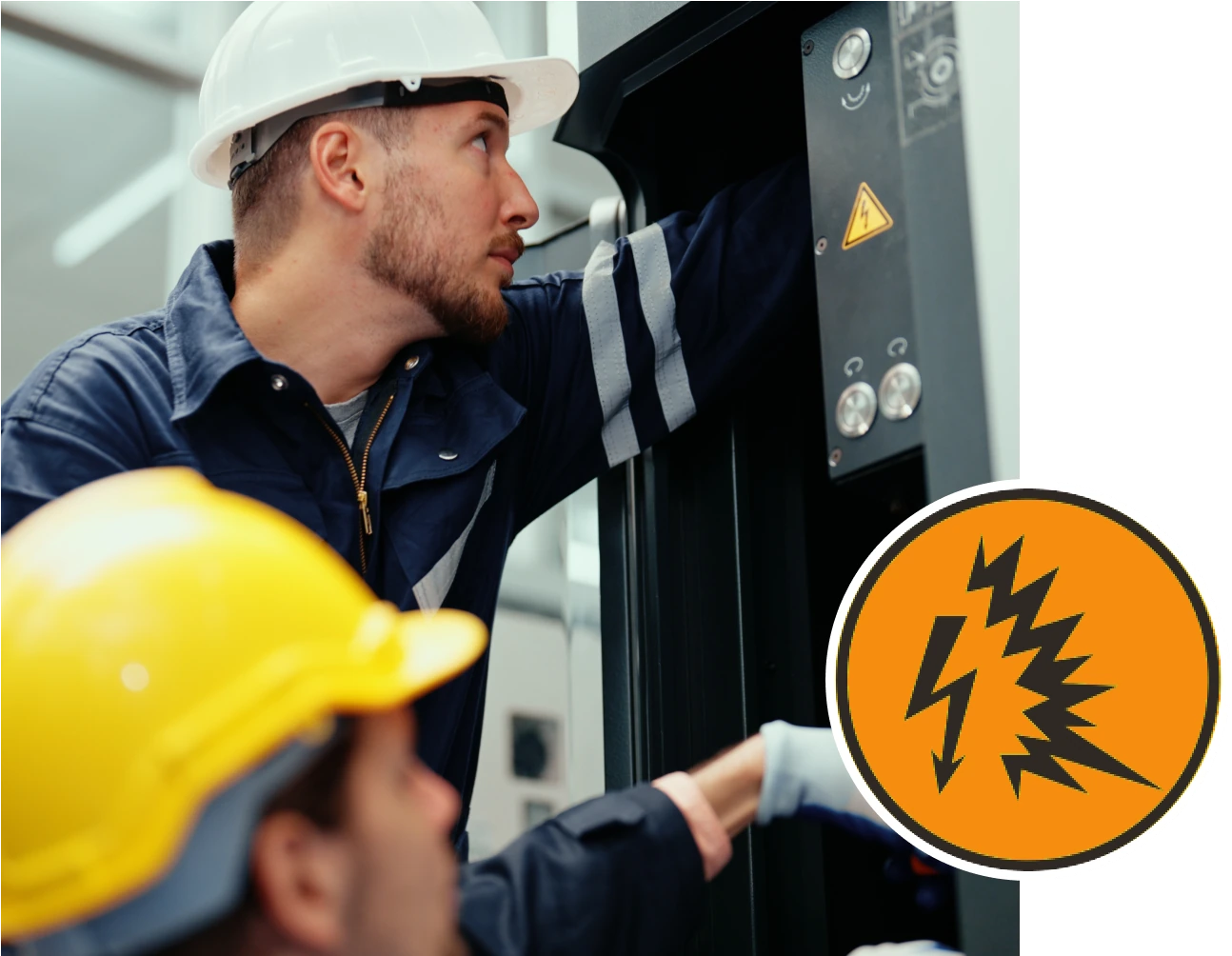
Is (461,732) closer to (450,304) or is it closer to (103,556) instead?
(450,304)

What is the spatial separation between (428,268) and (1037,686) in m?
0.84

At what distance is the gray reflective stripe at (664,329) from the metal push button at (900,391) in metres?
0.44

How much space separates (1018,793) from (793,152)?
851 mm

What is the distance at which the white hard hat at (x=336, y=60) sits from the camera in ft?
4.91

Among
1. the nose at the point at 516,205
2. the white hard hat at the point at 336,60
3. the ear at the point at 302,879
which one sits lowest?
the ear at the point at 302,879

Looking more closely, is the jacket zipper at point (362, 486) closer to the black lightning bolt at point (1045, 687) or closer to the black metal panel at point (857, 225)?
the black metal panel at point (857, 225)

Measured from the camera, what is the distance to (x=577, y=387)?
156cm

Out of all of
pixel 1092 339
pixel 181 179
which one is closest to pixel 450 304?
pixel 1092 339

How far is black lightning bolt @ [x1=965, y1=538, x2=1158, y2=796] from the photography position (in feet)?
3.24

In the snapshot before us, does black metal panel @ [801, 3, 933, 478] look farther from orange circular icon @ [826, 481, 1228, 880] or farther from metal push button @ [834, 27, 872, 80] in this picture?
orange circular icon @ [826, 481, 1228, 880]

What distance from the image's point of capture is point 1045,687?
100 centimetres

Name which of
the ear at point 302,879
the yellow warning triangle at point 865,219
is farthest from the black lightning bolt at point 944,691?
the ear at point 302,879

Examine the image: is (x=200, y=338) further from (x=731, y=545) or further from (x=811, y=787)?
(x=811, y=787)

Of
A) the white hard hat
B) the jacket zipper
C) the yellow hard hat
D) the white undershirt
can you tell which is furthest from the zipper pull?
the yellow hard hat
